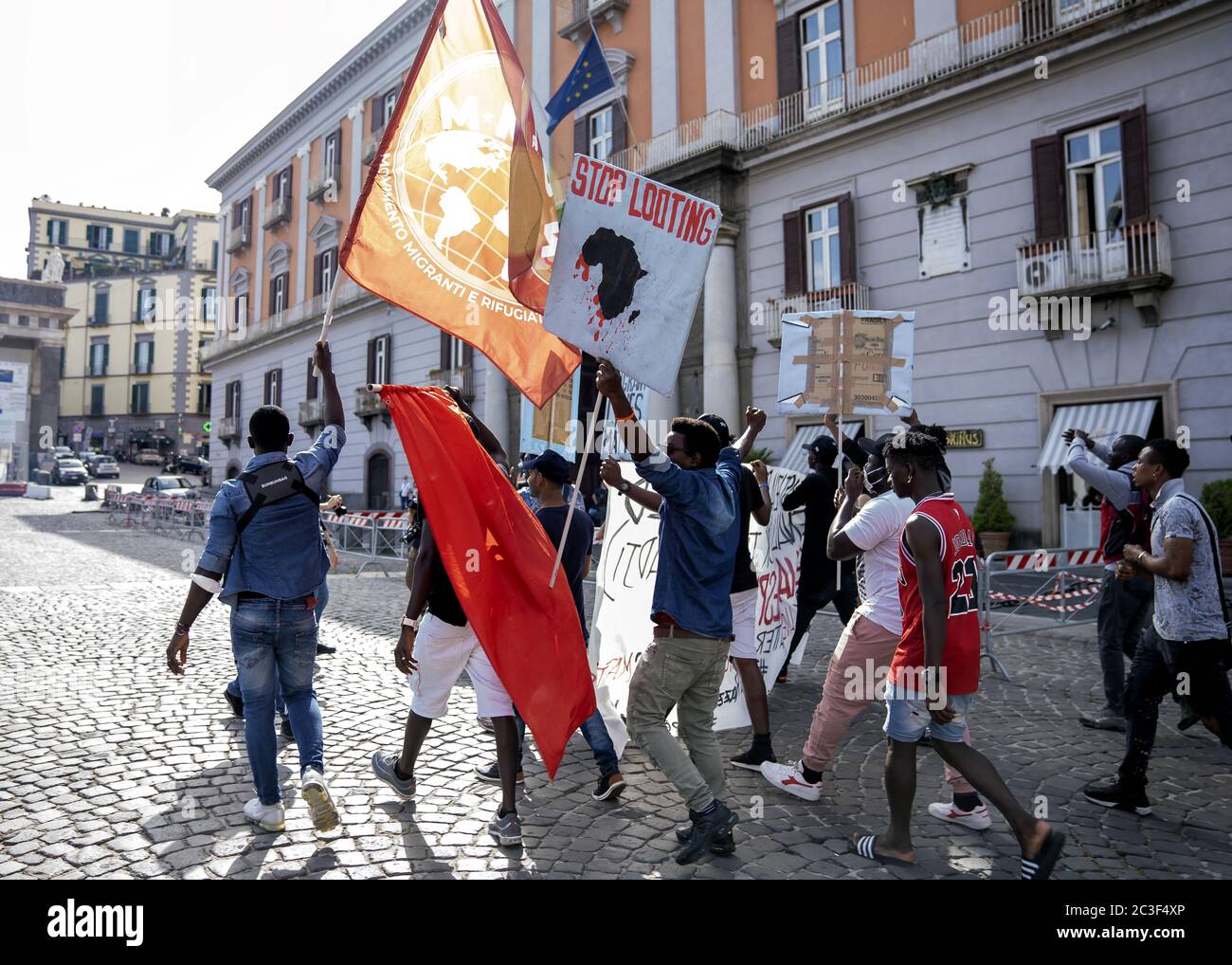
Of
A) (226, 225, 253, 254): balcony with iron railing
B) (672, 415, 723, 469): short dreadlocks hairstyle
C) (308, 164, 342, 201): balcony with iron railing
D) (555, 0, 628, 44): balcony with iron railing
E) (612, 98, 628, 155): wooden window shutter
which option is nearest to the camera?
(672, 415, 723, 469): short dreadlocks hairstyle

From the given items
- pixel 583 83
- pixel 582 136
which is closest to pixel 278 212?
pixel 582 136

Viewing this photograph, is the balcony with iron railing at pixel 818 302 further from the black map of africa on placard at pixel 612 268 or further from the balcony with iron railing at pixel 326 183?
the balcony with iron railing at pixel 326 183

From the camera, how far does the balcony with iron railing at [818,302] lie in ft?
50.9

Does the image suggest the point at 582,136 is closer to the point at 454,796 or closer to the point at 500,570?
the point at 500,570

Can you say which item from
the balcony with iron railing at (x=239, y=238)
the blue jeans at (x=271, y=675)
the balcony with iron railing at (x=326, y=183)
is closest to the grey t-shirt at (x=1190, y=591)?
the blue jeans at (x=271, y=675)

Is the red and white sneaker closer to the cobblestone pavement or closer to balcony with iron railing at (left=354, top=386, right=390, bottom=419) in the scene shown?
the cobblestone pavement

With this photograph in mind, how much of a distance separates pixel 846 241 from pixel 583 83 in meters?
10.2

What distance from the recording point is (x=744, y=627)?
4.69 m

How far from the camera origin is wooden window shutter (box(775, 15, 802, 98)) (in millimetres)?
16938

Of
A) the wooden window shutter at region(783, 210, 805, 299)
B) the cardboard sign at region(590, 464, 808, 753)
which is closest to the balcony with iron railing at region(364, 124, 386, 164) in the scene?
the wooden window shutter at region(783, 210, 805, 299)

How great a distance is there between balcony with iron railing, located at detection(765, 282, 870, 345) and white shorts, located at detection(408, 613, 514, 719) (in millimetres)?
11695
